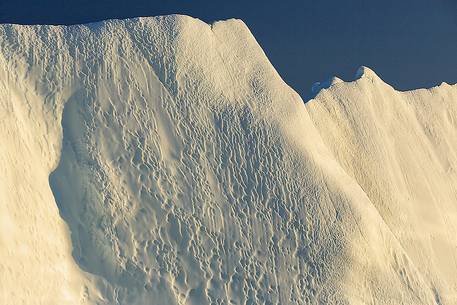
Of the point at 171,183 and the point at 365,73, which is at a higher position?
the point at 365,73

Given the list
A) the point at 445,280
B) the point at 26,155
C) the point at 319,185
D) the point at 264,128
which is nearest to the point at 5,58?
the point at 26,155

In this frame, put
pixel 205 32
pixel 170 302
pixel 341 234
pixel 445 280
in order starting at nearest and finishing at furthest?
pixel 170 302
pixel 341 234
pixel 205 32
pixel 445 280

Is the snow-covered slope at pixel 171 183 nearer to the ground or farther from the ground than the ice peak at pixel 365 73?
nearer to the ground

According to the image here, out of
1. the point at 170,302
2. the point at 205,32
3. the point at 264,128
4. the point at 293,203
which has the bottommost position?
the point at 170,302

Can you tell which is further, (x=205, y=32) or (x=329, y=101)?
(x=329, y=101)

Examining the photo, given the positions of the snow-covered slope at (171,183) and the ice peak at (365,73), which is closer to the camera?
the snow-covered slope at (171,183)

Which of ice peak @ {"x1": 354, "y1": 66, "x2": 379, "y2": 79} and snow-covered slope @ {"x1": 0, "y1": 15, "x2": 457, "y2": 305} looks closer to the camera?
snow-covered slope @ {"x1": 0, "y1": 15, "x2": 457, "y2": 305}

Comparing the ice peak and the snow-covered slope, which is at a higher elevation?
the ice peak

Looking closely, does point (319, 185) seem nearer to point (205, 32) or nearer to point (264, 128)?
point (264, 128)
